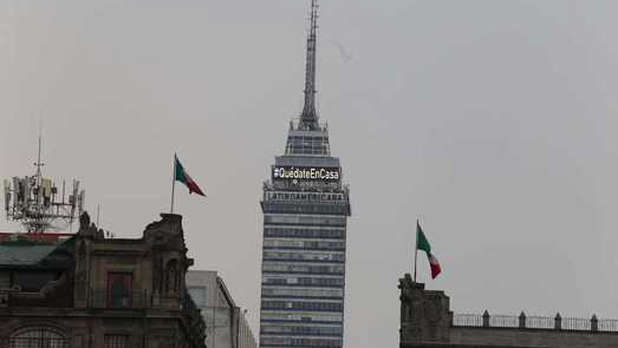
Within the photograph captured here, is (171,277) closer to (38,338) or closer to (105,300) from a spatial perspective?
(105,300)

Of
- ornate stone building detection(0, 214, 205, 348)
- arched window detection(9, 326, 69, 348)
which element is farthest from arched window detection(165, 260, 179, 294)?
arched window detection(9, 326, 69, 348)

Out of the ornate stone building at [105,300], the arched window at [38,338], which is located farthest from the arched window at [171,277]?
the arched window at [38,338]

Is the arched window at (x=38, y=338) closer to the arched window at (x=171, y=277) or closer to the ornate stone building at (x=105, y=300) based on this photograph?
the ornate stone building at (x=105, y=300)

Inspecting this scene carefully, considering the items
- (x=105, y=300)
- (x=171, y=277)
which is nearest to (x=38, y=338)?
(x=105, y=300)

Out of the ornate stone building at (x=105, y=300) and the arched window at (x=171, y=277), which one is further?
the arched window at (x=171, y=277)

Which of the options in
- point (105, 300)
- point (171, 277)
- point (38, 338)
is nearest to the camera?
point (38, 338)

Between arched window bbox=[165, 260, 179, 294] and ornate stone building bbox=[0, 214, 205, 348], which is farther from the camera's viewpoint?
arched window bbox=[165, 260, 179, 294]

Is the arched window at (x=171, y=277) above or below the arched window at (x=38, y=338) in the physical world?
above

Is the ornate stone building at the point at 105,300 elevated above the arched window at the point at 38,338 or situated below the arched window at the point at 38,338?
above

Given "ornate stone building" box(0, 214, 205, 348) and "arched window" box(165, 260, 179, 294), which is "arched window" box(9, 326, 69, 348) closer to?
"ornate stone building" box(0, 214, 205, 348)

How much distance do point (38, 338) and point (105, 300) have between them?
5737 millimetres

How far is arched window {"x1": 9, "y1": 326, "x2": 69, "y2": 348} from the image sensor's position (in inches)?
7628

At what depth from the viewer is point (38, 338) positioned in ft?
636

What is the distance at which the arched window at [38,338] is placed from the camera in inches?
7628
